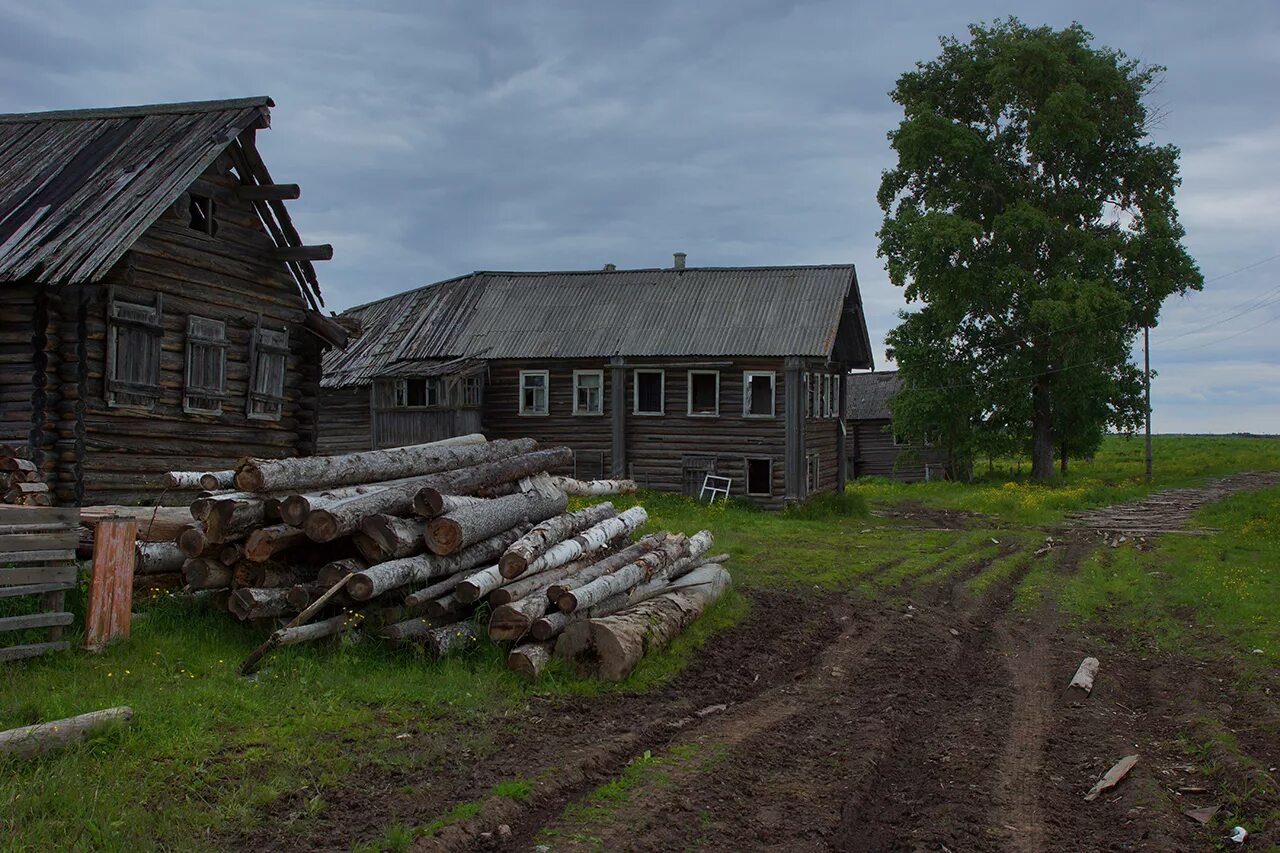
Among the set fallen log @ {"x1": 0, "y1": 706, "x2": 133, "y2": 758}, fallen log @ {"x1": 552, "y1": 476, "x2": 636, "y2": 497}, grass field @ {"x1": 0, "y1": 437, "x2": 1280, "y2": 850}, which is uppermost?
fallen log @ {"x1": 552, "y1": 476, "x2": 636, "y2": 497}

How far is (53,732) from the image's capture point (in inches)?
249

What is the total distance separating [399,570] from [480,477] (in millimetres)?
2300

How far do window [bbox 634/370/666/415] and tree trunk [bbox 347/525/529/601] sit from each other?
1844 cm

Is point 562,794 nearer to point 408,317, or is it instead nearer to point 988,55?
point 408,317

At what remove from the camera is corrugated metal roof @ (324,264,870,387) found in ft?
93.6

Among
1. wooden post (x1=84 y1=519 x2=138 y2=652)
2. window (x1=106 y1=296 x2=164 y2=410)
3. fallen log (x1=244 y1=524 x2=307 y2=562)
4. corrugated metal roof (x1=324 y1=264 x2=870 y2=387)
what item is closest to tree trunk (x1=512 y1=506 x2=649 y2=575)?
fallen log (x1=244 y1=524 x2=307 y2=562)

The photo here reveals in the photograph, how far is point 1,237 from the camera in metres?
14.3

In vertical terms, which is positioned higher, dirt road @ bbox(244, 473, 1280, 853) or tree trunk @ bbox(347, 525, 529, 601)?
tree trunk @ bbox(347, 525, 529, 601)

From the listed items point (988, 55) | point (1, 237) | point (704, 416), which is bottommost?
point (704, 416)

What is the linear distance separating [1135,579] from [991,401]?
20208mm

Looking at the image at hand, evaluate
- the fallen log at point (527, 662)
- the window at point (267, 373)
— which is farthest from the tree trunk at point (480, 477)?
the window at point (267, 373)

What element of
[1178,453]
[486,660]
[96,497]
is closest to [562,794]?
[486,660]

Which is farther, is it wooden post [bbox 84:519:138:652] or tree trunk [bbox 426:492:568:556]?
tree trunk [bbox 426:492:568:556]

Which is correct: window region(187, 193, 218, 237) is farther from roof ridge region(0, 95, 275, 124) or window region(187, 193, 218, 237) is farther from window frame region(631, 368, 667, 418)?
window frame region(631, 368, 667, 418)
